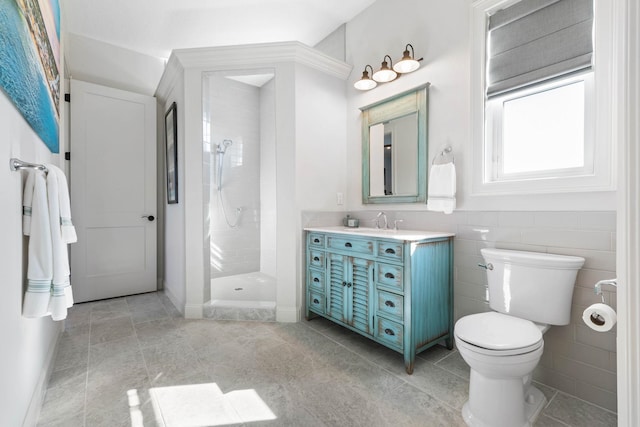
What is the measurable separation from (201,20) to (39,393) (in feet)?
10.6

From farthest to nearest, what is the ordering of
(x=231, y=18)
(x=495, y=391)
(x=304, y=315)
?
(x=231, y=18) < (x=304, y=315) < (x=495, y=391)

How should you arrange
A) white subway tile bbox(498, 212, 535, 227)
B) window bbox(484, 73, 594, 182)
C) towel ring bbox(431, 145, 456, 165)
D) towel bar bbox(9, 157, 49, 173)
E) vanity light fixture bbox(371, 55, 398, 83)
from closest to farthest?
towel bar bbox(9, 157, 49, 173) → window bbox(484, 73, 594, 182) → white subway tile bbox(498, 212, 535, 227) → towel ring bbox(431, 145, 456, 165) → vanity light fixture bbox(371, 55, 398, 83)

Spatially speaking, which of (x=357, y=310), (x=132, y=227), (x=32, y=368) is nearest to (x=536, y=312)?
(x=357, y=310)

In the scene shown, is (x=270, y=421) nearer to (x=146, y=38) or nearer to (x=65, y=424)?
(x=65, y=424)

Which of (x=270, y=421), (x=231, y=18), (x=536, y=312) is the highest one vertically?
(x=231, y=18)

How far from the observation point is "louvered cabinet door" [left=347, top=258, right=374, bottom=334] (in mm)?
2051

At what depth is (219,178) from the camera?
153 inches

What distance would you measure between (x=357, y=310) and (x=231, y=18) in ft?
9.82

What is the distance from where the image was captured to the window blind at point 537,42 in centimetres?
159

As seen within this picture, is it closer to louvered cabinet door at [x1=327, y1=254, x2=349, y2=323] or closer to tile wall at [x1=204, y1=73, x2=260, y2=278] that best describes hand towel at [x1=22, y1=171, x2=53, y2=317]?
louvered cabinet door at [x1=327, y1=254, x2=349, y2=323]

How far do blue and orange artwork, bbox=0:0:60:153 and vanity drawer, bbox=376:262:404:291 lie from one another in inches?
74.9

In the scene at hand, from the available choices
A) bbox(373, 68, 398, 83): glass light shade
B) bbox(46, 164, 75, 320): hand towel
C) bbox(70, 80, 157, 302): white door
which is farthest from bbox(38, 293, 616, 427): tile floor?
bbox(373, 68, 398, 83): glass light shade

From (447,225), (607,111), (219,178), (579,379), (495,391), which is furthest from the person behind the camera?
(219,178)

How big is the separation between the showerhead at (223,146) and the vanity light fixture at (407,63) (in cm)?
239
